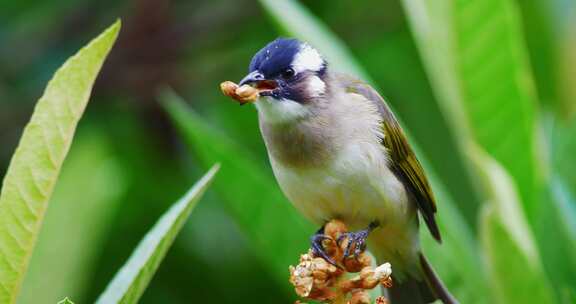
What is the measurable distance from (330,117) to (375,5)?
175 centimetres

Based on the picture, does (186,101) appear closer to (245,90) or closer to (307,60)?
(307,60)

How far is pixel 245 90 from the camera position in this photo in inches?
86.7

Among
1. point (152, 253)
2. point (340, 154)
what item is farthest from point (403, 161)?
point (152, 253)

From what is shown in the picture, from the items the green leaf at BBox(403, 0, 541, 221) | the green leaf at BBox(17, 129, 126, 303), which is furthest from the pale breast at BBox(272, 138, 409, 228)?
the green leaf at BBox(17, 129, 126, 303)

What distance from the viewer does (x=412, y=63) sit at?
Result: 4.05m

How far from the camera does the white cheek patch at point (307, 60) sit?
2476 millimetres

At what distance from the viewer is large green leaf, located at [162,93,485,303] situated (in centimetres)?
250

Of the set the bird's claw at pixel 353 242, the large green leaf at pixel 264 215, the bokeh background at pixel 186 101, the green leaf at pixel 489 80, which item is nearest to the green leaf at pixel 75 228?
the bokeh background at pixel 186 101

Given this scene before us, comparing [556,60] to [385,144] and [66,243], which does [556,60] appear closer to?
[385,144]

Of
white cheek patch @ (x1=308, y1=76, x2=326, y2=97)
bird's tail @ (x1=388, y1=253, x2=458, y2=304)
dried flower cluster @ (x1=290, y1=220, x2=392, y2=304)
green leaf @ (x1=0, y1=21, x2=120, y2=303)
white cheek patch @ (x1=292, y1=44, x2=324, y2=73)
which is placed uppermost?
green leaf @ (x1=0, y1=21, x2=120, y2=303)

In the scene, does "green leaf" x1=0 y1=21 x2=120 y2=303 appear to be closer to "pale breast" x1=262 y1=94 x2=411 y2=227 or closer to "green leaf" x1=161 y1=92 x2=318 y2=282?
"green leaf" x1=161 y1=92 x2=318 y2=282

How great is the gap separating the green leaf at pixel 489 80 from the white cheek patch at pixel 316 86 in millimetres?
359

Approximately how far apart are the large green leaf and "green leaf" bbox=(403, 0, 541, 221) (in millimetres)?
319

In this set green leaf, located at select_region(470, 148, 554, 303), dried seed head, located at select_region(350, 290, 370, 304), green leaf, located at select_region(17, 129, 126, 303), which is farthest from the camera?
green leaf, located at select_region(17, 129, 126, 303)
